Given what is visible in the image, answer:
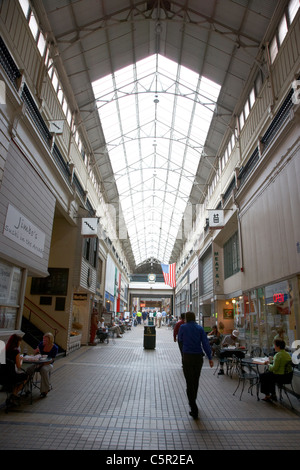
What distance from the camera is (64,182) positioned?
35.7ft

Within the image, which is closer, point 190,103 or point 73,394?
point 73,394

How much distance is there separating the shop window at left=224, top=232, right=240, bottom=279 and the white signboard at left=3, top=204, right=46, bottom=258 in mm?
8903

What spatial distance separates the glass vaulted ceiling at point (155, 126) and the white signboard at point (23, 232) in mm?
8374

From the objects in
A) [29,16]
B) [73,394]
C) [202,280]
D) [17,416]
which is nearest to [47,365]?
[73,394]

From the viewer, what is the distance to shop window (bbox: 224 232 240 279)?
13848 mm

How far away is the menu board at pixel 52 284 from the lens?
12297 millimetres

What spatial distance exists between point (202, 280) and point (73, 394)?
1687 centimetres

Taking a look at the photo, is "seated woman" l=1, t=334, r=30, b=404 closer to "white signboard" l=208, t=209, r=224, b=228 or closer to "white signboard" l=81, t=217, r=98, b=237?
"white signboard" l=81, t=217, r=98, b=237

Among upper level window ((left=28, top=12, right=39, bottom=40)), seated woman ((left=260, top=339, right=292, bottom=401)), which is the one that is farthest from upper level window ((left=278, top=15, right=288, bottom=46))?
seated woman ((left=260, top=339, right=292, bottom=401))

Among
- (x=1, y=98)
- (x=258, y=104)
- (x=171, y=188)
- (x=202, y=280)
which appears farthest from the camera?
(x=171, y=188)

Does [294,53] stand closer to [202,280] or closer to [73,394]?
[73,394]

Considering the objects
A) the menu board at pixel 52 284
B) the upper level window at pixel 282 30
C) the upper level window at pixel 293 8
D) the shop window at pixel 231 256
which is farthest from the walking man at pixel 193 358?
the shop window at pixel 231 256

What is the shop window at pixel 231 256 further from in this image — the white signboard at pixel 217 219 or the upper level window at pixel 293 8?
the upper level window at pixel 293 8

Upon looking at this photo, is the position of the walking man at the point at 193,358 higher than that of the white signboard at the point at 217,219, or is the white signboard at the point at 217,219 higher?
the white signboard at the point at 217,219
